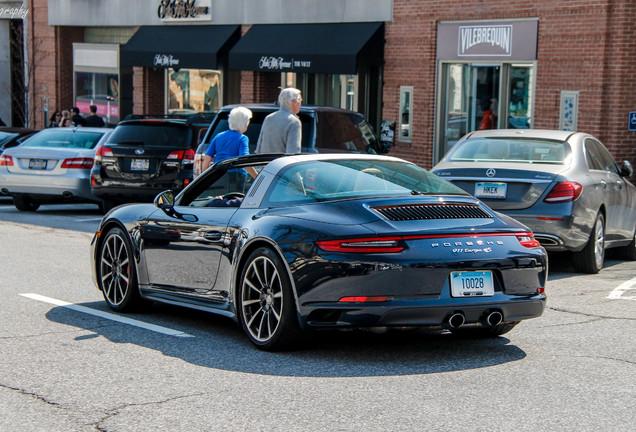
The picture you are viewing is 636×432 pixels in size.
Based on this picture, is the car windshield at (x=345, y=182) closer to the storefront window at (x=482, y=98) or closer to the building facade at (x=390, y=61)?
the building facade at (x=390, y=61)

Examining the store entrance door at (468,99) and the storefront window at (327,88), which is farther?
the storefront window at (327,88)

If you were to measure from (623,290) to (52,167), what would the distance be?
36.4ft

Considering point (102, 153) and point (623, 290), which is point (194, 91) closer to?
point (102, 153)

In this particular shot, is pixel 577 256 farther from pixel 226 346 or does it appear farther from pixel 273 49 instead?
pixel 273 49

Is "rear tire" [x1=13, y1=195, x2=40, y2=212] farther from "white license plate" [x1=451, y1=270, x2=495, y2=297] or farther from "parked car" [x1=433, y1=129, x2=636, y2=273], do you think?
"white license plate" [x1=451, y1=270, x2=495, y2=297]

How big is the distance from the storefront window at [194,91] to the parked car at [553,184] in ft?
56.5

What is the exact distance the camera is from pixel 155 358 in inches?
266

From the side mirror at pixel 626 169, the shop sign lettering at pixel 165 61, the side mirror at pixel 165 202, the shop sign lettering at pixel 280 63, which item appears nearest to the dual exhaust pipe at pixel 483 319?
the side mirror at pixel 165 202

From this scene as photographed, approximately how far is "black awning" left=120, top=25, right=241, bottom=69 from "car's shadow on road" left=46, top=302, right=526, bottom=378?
63.4 ft

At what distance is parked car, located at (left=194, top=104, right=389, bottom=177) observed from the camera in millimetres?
13776

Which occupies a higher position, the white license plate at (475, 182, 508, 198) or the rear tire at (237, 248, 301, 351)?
the white license plate at (475, 182, 508, 198)

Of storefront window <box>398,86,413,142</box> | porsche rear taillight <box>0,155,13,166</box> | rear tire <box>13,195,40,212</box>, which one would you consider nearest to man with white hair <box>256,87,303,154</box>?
porsche rear taillight <box>0,155,13,166</box>

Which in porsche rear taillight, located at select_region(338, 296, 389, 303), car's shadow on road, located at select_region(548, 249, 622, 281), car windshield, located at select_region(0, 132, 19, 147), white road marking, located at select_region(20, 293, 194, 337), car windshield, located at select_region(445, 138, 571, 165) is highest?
car windshield, located at select_region(445, 138, 571, 165)

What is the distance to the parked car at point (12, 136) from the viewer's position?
20.9 meters
